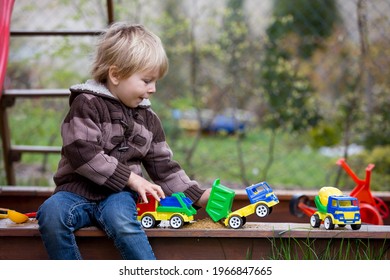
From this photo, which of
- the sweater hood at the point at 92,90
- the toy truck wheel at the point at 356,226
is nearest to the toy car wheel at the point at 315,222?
the toy truck wheel at the point at 356,226

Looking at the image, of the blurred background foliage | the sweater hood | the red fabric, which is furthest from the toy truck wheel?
the blurred background foliage

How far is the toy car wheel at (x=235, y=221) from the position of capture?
2516 mm

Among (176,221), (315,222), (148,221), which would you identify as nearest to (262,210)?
(315,222)

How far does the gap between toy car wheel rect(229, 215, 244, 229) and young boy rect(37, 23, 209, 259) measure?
27 centimetres

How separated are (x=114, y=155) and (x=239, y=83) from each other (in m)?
3.42

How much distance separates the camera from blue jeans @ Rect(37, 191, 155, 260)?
94.1 inches

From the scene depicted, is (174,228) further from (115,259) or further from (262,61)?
(262,61)

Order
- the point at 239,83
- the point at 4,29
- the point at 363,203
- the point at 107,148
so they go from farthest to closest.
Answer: the point at 239,83
the point at 363,203
the point at 4,29
the point at 107,148

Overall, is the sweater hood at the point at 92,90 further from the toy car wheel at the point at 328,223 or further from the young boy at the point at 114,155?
the toy car wheel at the point at 328,223

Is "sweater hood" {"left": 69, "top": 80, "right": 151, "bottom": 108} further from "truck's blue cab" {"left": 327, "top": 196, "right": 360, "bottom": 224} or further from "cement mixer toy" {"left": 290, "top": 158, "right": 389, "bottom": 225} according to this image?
"cement mixer toy" {"left": 290, "top": 158, "right": 389, "bottom": 225}

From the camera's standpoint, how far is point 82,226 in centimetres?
253

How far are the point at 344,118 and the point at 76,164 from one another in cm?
363

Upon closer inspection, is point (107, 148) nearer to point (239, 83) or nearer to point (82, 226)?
point (82, 226)

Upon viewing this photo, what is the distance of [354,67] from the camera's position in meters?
6.42
